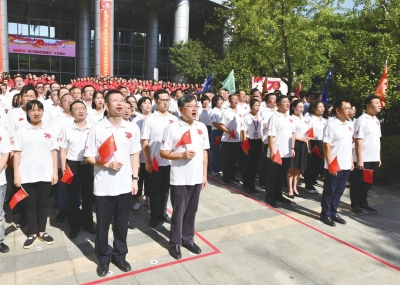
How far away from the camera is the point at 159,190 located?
5.21 meters

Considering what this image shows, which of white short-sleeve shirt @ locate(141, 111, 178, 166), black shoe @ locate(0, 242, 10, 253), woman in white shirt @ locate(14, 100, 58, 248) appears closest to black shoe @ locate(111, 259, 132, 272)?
woman in white shirt @ locate(14, 100, 58, 248)

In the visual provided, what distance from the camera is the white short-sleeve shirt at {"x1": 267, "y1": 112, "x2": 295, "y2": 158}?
236 inches

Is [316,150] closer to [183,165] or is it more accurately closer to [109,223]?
[183,165]

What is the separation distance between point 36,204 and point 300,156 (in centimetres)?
444

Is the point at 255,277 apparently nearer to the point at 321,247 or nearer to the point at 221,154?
the point at 321,247

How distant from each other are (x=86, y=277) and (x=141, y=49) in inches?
1309

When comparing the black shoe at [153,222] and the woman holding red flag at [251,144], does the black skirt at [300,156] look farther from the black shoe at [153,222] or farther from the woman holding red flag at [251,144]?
the black shoe at [153,222]

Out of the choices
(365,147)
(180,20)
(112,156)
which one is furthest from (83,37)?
(112,156)

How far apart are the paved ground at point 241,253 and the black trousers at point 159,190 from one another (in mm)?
261

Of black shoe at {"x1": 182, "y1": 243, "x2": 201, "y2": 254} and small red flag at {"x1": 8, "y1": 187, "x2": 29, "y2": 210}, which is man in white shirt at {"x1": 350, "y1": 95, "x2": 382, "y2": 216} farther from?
small red flag at {"x1": 8, "y1": 187, "x2": 29, "y2": 210}

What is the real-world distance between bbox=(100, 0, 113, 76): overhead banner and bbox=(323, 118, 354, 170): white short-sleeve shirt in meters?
21.9

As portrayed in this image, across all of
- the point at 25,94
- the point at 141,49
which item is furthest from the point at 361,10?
the point at 141,49

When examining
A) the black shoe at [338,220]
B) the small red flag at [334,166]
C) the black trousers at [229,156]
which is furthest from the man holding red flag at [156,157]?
the black shoe at [338,220]

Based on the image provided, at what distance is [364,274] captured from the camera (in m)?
3.92
